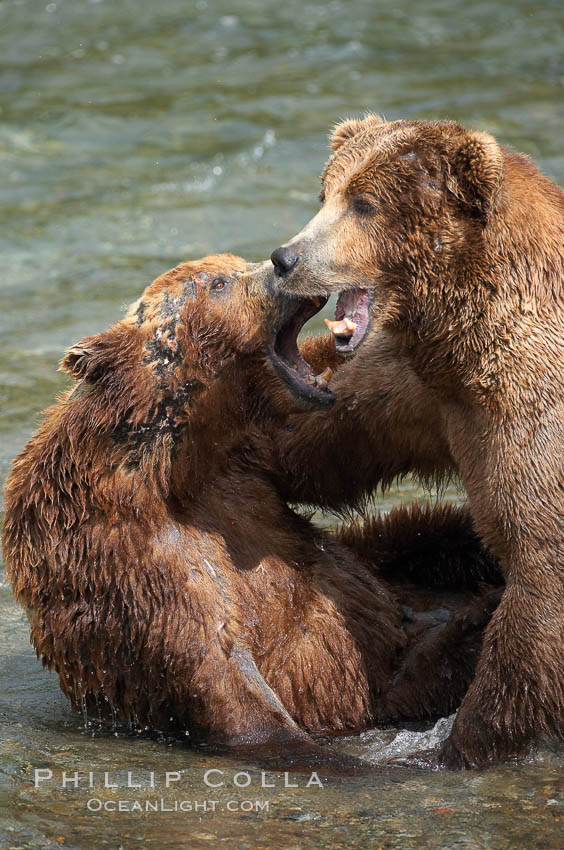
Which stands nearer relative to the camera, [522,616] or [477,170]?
[522,616]

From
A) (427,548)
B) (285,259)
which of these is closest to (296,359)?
(285,259)

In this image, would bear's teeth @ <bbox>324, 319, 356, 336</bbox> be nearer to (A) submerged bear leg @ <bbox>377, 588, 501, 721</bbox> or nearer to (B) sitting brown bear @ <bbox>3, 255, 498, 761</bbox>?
(B) sitting brown bear @ <bbox>3, 255, 498, 761</bbox>

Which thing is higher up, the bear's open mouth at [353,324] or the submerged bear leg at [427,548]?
the bear's open mouth at [353,324]

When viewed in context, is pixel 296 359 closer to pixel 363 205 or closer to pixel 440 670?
pixel 363 205

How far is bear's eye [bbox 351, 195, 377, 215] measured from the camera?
594 cm

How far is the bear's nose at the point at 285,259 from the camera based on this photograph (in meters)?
5.84

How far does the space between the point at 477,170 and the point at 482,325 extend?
616 mm

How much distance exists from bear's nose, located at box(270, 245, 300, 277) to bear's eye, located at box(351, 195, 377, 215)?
348mm

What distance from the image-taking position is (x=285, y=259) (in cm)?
584

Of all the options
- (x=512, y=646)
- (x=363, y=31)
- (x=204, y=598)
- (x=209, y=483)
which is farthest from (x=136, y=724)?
(x=363, y=31)

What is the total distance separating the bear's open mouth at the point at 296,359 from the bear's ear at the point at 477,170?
0.77m

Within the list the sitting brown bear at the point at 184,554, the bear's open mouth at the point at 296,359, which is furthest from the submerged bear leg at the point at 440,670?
the bear's open mouth at the point at 296,359

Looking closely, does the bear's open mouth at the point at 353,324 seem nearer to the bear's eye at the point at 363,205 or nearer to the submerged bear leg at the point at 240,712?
the bear's eye at the point at 363,205

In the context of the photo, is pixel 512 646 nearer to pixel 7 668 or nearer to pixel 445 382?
pixel 445 382
